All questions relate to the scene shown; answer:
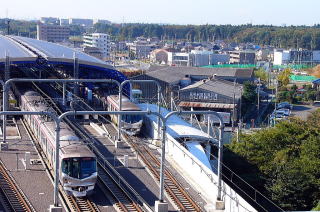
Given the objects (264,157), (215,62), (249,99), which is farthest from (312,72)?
(264,157)

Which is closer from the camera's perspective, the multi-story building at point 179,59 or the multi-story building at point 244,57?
the multi-story building at point 179,59

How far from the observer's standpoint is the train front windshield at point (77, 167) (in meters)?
8.94

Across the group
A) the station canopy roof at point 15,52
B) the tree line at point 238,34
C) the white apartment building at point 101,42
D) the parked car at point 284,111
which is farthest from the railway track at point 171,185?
the tree line at point 238,34

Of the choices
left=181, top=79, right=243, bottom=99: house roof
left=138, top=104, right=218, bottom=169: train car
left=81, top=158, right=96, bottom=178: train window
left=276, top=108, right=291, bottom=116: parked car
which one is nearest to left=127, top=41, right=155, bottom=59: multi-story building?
left=181, top=79, right=243, bottom=99: house roof

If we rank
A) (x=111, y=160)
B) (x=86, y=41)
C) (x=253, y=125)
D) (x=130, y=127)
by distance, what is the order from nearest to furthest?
(x=111, y=160), (x=130, y=127), (x=253, y=125), (x=86, y=41)

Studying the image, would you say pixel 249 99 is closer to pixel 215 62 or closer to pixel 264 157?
pixel 264 157

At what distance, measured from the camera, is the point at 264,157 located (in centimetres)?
1432

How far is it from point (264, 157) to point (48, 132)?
249 inches

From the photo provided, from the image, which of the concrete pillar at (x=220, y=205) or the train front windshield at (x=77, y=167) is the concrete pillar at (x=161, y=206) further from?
the train front windshield at (x=77, y=167)

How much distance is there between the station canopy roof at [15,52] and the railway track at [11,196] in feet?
25.5

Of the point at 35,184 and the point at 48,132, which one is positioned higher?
the point at 48,132

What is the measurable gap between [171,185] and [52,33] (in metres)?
67.7

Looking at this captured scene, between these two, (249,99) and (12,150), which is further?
(249,99)

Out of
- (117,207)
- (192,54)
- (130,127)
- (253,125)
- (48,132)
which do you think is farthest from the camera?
(192,54)
